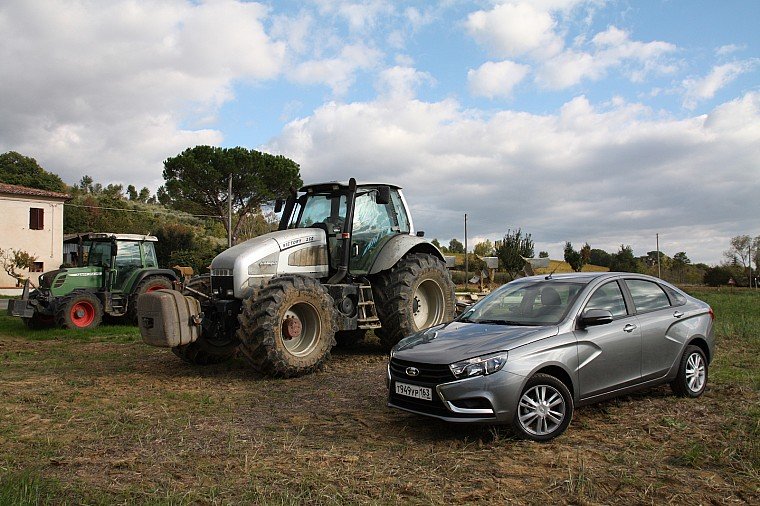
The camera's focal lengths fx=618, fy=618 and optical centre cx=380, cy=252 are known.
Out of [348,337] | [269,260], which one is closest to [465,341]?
[269,260]

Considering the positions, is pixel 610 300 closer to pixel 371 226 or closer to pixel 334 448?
pixel 334 448

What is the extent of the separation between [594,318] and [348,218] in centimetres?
457

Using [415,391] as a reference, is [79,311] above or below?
above

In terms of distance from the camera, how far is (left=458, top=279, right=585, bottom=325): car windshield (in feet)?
18.5

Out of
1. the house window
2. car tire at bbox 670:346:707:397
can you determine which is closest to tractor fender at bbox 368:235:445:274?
car tire at bbox 670:346:707:397

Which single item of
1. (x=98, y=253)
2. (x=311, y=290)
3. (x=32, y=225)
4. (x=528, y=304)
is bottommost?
(x=528, y=304)

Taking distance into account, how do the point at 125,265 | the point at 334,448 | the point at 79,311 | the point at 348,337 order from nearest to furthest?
1. the point at 334,448
2. the point at 348,337
3. the point at 79,311
4. the point at 125,265

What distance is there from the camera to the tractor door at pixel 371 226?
938 centimetres

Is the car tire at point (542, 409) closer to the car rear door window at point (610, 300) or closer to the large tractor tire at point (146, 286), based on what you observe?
the car rear door window at point (610, 300)

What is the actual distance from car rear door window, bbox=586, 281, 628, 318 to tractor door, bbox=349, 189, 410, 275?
13.3ft

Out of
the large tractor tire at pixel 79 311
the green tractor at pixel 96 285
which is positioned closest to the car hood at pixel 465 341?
the green tractor at pixel 96 285

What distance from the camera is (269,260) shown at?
8375 mm

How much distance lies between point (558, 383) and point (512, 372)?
19.2 inches

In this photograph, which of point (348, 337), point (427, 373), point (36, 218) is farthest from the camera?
point (36, 218)
